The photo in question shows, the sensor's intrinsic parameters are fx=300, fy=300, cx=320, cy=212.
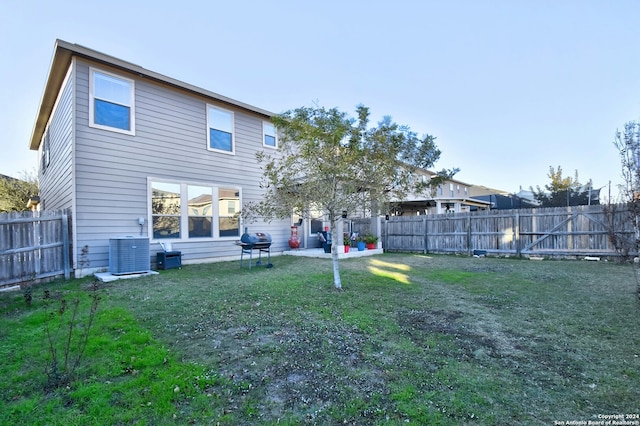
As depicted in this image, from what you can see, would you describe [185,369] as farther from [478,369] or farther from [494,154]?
[494,154]

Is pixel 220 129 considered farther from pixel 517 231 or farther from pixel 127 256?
pixel 517 231

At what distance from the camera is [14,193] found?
17312mm

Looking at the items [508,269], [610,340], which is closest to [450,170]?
[508,269]

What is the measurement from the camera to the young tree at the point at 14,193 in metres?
16.9

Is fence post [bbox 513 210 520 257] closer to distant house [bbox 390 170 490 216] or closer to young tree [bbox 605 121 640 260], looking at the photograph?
distant house [bbox 390 170 490 216]

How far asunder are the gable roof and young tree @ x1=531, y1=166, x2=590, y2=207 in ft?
45.0

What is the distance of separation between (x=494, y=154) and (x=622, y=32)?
13.4 metres

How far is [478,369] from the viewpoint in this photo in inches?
104

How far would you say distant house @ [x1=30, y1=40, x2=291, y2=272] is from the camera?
23.5 feet

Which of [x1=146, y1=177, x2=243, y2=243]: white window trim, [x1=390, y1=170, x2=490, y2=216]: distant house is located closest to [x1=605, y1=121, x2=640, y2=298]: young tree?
[x1=146, y1=177, x2=243, y2=243]: white window trim

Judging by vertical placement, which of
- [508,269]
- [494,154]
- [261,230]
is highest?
[494,154]

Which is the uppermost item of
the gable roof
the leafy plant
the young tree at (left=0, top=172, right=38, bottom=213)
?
the gable roof

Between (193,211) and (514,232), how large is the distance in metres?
11.1

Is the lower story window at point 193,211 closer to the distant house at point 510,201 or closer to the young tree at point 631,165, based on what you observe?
the young tree at point 631,165
